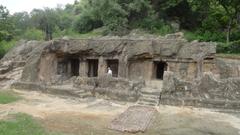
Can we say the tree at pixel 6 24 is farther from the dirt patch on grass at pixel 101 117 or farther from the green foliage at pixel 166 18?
the dirt patch on grass at pixel 101 117

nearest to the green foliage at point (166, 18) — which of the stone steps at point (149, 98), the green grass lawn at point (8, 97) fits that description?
the stone steps at point (149, 98)

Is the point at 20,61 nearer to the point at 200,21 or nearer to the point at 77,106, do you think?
the point at 77,106

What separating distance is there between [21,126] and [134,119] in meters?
4.53

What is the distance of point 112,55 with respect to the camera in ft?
78.8

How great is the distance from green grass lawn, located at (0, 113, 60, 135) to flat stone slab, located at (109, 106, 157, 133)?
277 cm

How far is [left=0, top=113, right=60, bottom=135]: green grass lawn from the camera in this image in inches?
417

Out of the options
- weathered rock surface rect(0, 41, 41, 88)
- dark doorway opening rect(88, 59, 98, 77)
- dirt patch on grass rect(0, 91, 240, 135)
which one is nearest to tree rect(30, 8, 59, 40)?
weathered rock surface rect(0, 41, 41, 88)

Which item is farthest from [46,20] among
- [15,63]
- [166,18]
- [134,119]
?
[134,119]

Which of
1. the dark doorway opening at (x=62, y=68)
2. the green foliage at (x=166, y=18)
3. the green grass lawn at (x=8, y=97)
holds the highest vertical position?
the green foliage at (x=166, y=18)

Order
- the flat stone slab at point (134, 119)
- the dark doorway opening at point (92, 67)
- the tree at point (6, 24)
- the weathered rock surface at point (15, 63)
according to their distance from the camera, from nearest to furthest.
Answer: the flat stone slab at point (134, 119), the weathered rock surface at point (15, 63), the dark doorway opening at point (92, 67), the tree at point (6, 24)

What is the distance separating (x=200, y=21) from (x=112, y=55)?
1811 cm

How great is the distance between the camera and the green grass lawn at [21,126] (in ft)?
34.8

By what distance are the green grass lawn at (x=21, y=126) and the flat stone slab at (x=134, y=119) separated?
9.08ft

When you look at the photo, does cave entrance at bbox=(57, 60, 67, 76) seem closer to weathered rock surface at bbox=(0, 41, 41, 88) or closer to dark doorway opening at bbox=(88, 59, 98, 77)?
dark doorway opening at bbox=(88, 59, 98, 77)
